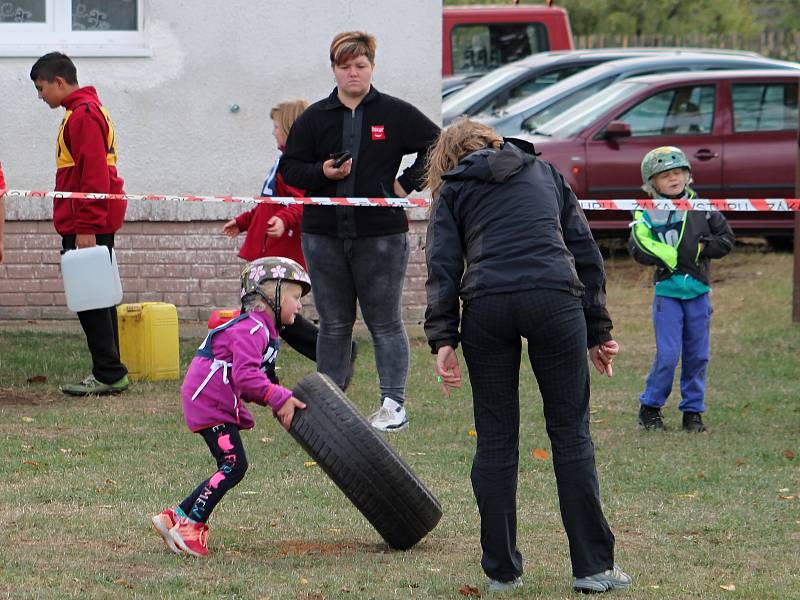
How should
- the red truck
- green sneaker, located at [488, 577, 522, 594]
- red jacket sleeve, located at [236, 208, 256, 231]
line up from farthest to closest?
the red truck
red jacket sleeve, located at [236, 208, 256, 231]
green sneaker, located at [488, 577, 522, 594]

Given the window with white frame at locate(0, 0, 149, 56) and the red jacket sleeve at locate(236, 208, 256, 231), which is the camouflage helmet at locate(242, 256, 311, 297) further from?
the window with white frame at locate(0, 0, 149, 56)

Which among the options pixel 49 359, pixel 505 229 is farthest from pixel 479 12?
pixel 505 229

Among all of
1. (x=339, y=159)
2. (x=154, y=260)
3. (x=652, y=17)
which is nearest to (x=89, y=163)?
(x=339, y=159)

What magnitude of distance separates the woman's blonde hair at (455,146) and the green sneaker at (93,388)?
Result: 4462 mm

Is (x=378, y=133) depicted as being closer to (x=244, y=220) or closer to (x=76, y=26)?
(x=244, y=220)

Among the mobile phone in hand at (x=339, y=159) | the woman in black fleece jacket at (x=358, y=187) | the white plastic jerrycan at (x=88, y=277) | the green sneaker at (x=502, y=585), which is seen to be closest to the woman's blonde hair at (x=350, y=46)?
the woman in black fleece jacket at (x=358, y=187)

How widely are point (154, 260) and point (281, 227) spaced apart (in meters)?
3.04

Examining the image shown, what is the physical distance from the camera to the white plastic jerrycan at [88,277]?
878cm

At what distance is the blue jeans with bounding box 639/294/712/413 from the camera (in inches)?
317

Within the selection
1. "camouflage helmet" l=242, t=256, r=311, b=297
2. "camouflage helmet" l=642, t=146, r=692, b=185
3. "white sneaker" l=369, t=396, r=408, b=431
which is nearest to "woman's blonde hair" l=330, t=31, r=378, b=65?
"camouflage helmet" l=642, t=146, r=692, b=185

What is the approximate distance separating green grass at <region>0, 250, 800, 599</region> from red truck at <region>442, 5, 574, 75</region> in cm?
1492

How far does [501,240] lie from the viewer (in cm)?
493

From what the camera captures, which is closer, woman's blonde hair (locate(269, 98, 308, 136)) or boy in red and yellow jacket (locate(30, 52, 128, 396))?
boy in red and yellow jacket (locate(30, 52, 128, 396))

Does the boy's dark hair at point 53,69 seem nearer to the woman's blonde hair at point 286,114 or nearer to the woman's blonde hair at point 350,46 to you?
the woman's blonde hair at point 286,114
